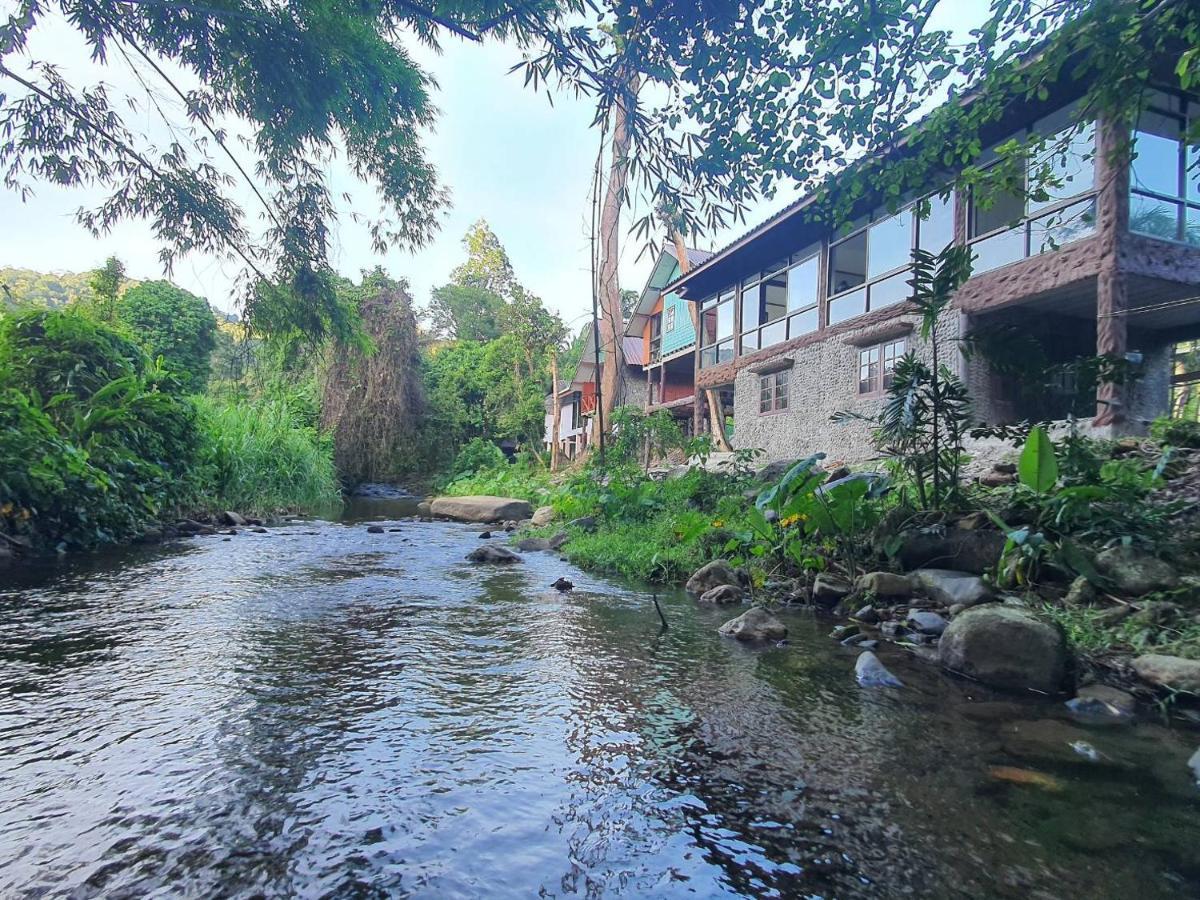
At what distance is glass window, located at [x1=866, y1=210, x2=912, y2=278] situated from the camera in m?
12.3

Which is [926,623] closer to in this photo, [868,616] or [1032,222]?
[868,616]

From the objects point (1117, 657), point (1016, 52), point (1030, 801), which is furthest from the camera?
point (1016, 52)

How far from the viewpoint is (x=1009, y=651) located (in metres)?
3.14

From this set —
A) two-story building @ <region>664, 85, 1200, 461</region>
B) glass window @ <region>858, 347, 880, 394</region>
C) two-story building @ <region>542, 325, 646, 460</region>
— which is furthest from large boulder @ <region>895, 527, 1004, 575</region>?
two-story building @ <region>542, 325, 646, 460</region>

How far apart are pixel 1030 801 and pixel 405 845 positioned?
1.91 meters

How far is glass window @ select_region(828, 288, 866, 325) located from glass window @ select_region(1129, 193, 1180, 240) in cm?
470

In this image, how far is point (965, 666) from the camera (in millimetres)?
3258

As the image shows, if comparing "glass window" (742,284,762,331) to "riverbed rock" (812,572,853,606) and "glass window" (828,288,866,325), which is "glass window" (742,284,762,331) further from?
"riverbed rock" (812,572,853,606)

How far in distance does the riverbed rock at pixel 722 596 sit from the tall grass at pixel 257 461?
8.70m

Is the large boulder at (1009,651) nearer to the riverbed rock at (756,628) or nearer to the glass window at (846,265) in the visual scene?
the riverbed rock at (756,628)

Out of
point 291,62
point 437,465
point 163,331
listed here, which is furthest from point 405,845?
point 437,465

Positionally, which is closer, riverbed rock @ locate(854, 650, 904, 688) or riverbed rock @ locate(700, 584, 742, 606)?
riverbed rock @ locate(854, 650, 904, 688)

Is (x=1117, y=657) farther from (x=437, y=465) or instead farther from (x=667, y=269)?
(x=437, y=465)

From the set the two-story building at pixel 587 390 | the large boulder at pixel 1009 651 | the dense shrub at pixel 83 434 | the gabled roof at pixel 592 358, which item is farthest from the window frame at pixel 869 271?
the gabled roof at pixel 592 358
